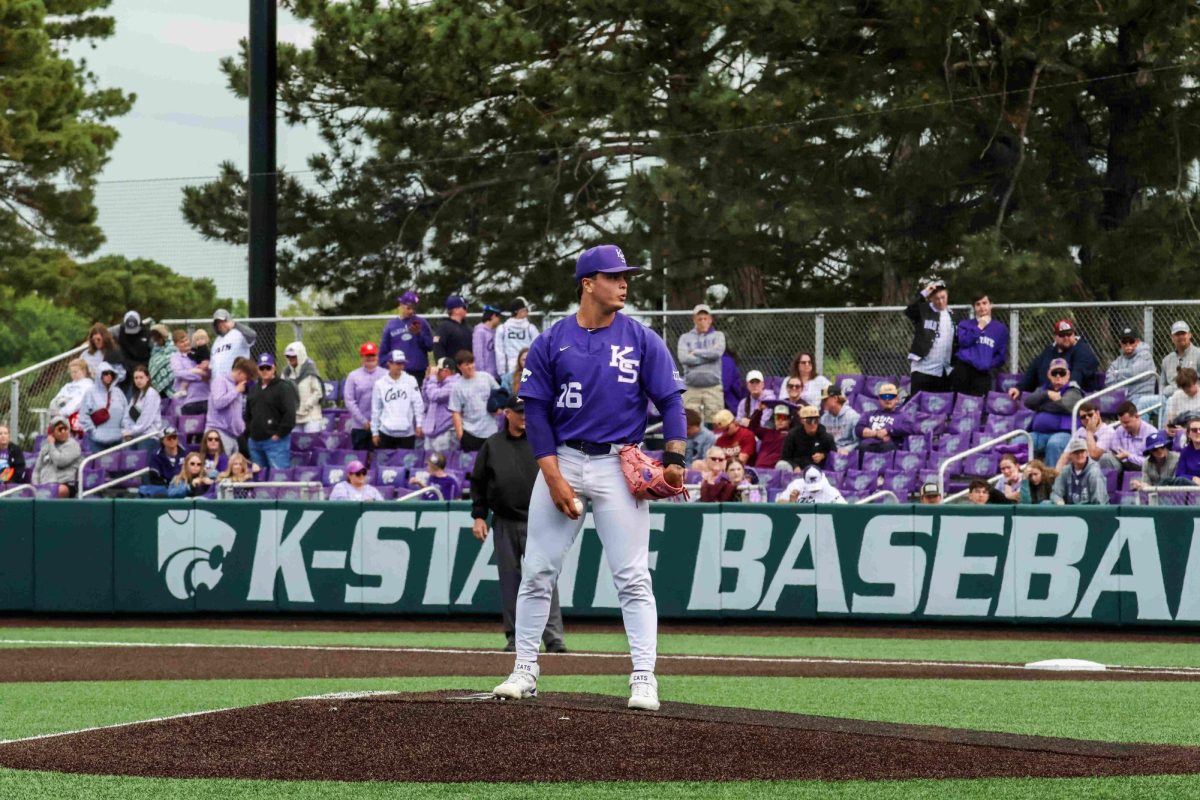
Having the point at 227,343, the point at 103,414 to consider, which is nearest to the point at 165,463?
the point at 103,414

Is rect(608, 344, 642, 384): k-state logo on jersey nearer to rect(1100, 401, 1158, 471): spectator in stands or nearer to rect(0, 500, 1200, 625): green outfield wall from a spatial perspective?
rect(0, 500, 1200, 625): green outfield wall

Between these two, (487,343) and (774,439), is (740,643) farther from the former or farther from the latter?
(487,343)

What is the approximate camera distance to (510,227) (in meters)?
30.8

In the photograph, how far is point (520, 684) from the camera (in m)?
7.44

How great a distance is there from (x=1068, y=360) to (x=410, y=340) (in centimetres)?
757

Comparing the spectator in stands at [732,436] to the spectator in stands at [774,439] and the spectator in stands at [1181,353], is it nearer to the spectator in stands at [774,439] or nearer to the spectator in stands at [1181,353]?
the spectator in stands at [774,439]

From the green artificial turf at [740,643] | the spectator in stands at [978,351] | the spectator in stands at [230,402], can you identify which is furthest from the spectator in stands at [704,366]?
the spectator in stands at [230,402]

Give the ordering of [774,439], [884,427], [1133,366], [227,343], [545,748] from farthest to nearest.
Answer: [227,343]
[774,439]
[884,427]
[1133,366]
[545,748]

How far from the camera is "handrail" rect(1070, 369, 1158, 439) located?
16375 millimetres

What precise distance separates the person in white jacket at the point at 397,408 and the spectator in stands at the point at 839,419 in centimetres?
455

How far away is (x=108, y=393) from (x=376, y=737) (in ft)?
48.1

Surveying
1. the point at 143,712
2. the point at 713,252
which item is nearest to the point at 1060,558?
the point at 143,712

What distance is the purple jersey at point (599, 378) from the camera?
7.18 meters

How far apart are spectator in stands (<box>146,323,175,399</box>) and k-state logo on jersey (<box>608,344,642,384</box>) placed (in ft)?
47.7
